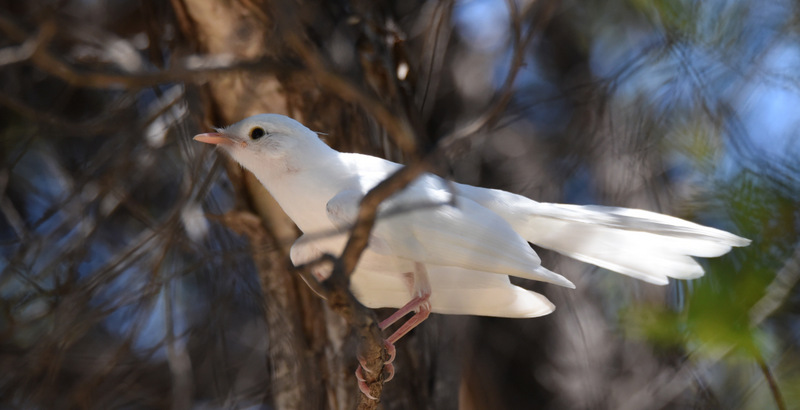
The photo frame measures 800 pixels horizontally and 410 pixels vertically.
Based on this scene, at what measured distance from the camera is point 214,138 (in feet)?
9.57

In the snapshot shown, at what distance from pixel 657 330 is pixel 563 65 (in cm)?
246

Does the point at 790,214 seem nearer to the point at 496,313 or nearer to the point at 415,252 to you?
the point at 496,313

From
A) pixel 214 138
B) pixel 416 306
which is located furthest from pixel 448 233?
pixel 214 138

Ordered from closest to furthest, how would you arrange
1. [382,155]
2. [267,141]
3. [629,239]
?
1. [629,239]
2. [267,141]
3. [382,155]

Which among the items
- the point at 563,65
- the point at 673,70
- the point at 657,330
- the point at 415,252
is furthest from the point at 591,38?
the point at 415,252

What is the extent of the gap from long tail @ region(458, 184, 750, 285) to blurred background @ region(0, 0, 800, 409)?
114mm

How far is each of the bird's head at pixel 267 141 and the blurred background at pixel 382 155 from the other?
208 millimetres

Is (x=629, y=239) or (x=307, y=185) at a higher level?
(x=629, y=239)

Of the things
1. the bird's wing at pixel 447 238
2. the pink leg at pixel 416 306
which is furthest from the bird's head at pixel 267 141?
the pink leg at pixel 416 306

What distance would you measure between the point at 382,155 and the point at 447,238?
108 cm

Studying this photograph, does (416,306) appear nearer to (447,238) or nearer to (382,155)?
(447,238)

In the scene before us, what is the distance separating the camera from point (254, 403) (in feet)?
11.8

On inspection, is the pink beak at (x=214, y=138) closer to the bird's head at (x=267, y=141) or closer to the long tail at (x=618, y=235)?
the bird's head at (x=267, y=141)

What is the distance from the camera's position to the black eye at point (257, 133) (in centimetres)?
304
